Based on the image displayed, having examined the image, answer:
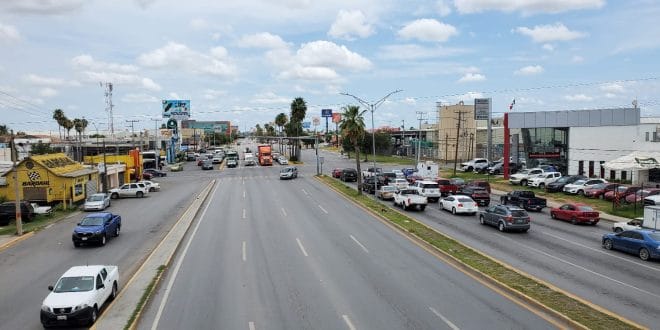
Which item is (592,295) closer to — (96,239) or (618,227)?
(618,227)

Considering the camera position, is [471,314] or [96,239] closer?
[471,314]

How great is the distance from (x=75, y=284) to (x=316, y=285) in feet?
24.9

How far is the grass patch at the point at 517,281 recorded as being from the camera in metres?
14.5

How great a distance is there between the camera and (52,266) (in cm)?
2375

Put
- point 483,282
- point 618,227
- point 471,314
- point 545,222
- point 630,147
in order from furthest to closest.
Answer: point 630,147 → point 545,222 → point 618,227 → point 483,282 → point 471,314

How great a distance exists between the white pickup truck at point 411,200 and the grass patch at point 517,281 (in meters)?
5.62

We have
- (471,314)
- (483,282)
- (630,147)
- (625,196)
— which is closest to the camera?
(471,314)

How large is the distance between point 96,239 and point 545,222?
2693 centimetres

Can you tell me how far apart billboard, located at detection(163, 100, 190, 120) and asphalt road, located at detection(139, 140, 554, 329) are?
327ft

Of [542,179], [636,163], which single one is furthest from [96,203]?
[636,163]

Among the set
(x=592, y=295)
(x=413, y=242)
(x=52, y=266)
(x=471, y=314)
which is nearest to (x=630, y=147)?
(x=413, y=242)

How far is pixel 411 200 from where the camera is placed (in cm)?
4041

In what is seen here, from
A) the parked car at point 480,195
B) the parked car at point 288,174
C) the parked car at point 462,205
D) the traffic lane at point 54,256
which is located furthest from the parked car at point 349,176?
the traffic lane at point 54,256

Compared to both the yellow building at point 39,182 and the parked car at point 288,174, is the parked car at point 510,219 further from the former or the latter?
the parked car at point 288,174
